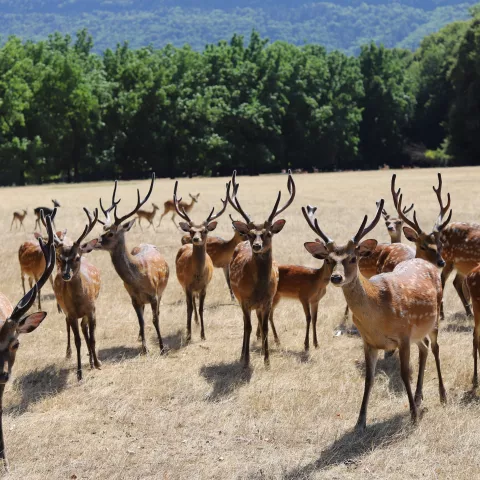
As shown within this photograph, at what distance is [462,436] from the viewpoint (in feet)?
19.8

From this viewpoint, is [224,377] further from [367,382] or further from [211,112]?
[211,112]

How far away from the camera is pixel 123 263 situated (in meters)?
8.72

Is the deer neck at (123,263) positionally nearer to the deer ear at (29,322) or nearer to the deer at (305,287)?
the deer at (305,287)

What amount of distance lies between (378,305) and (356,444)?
1154 mm

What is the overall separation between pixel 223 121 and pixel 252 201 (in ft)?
78.5

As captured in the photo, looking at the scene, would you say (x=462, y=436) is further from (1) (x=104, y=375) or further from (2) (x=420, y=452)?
(1) (x=104, y=375)

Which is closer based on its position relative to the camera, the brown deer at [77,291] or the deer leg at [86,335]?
the brown deer at [77,291]

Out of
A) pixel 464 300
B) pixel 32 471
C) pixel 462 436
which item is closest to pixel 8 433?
pixel 32 471

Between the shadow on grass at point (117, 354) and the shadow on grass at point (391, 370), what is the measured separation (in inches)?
103

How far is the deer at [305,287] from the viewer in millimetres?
8805

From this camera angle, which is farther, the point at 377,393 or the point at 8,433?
Result: the point at 377,393

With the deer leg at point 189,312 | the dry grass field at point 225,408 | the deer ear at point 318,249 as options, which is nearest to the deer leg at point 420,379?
the dry grass field at point 225,408

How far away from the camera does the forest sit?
4769cm

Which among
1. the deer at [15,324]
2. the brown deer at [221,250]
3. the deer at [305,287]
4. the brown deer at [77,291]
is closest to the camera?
the deer at [15,324]
